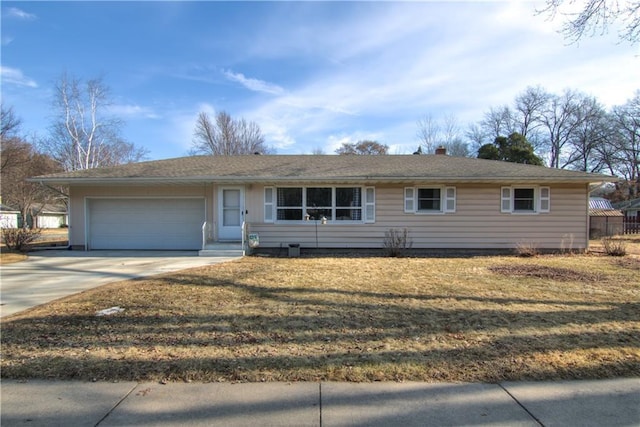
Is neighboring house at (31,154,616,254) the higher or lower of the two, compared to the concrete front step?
higher

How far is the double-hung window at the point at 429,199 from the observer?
12977 mm

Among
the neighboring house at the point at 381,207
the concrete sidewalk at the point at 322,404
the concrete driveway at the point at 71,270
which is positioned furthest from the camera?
the neighboring house at the point at 381,207

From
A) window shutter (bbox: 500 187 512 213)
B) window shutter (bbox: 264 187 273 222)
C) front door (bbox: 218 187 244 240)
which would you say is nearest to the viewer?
window shutter (bbox: 500 187 512 213)

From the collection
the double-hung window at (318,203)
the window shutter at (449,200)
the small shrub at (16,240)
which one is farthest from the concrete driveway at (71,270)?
the window shutter at (449,200)

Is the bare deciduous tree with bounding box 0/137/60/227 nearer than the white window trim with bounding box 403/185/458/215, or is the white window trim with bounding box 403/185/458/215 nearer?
the white window trim with bounding box 403/185/458/215

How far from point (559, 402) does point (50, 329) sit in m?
5.45

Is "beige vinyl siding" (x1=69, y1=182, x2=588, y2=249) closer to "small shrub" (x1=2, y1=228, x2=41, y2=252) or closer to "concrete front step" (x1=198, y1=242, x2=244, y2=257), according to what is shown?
"concrete front step" (x1=198, y1=242, x2=244, y2=257)

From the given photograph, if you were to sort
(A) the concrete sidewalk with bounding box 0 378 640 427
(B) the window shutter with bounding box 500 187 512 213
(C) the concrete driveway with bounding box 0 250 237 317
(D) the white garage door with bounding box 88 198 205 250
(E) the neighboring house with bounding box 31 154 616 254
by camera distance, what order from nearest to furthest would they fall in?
(A) the concrete sidewalk with bounding box 0 378 640 427, (C) the concrete driveway with bounding box 0 250 237 317, (E) the neighboring house with bounding box 31 154 616 254, (B) the window shutter with bounding box 500 187 512 213, (D) the white garage door with bounding box 88 198 205 250

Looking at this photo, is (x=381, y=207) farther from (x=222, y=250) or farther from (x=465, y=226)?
(x=222, y=250)

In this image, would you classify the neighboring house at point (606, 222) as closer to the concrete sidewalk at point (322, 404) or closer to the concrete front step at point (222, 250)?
the concrete front step at point (222, 250)

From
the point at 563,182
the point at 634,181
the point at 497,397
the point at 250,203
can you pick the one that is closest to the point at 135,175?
the point at 250,203

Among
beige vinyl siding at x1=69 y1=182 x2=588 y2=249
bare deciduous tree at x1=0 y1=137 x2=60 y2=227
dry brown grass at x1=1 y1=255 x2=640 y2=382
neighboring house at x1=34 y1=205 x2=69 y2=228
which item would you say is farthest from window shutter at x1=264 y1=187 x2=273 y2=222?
neighboring house at x1=34 y1=205 x2=69 y2=228

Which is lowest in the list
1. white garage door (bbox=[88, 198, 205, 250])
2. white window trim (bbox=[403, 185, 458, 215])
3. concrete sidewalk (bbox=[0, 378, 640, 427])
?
concrete sidewalk (bbox=[0, 378, 640, 427])

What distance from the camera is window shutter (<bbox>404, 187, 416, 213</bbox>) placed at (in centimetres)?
1300
